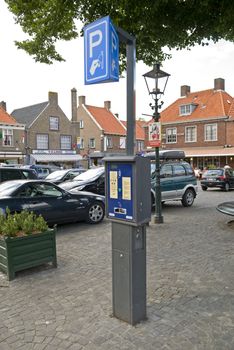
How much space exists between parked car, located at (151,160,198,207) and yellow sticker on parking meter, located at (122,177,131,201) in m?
8.55

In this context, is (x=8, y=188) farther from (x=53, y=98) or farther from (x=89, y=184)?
(x=53, y=98)

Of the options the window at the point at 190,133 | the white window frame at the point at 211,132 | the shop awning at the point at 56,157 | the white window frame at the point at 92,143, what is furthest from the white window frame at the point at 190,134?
the white window frame at the point at 92,143

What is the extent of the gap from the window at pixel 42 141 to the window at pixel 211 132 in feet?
64.9

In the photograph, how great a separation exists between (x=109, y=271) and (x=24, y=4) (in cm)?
731

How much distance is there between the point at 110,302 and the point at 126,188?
163 centimetres

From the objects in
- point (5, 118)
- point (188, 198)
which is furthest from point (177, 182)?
point (5, 118)

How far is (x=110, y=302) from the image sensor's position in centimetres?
415

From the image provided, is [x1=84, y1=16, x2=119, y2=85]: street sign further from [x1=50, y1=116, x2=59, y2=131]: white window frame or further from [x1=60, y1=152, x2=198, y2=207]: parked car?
[x1=50, y1=116, x2=59, y2=131]: white window frame

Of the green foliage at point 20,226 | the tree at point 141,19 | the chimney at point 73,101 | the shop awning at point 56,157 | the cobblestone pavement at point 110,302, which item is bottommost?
the cobblestone pavement at point 110,302

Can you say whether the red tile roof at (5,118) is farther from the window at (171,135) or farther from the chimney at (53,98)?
the window at (171,135)

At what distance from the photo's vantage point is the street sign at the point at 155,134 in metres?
9.06

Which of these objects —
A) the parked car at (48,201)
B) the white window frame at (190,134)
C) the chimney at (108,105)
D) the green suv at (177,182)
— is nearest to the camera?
the parked car at (48,201)

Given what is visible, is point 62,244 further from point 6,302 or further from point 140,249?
point 140,249

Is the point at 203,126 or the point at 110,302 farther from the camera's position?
the point at 203,126
